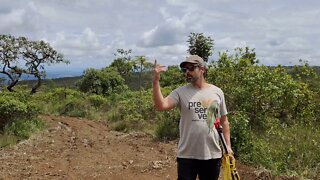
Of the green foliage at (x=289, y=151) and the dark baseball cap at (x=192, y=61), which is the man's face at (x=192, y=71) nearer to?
the dark baseball cap at (x=192, y=61)

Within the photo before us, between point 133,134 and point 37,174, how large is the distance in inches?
169

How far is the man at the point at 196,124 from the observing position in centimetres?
345

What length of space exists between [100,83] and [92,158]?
1551 cm

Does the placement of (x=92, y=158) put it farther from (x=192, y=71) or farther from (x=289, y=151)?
(x=192, y=71)

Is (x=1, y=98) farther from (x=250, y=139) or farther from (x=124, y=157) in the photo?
(x=250, y=139)

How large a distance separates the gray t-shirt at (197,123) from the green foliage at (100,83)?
19724 mm

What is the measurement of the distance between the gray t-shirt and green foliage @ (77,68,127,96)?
1972cm

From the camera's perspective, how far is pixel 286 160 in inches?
246

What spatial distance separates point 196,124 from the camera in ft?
11.3

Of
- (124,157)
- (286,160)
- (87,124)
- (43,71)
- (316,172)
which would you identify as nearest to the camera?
(316,172)

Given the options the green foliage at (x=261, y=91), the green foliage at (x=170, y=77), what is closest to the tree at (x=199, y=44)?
the green foliage at (x=170, y=77)

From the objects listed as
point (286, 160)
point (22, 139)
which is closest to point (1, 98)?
point (22, 139)

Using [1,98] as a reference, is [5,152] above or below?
below

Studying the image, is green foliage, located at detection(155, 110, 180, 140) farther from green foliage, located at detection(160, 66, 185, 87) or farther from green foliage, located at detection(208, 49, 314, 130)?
green foliage, located at detection(160, 66, 185, 87)
